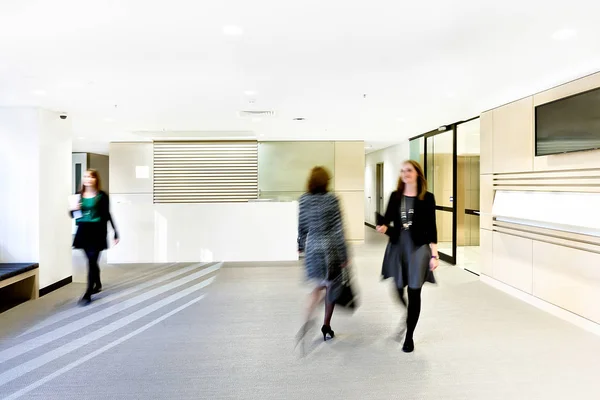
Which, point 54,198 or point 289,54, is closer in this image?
point 289,54

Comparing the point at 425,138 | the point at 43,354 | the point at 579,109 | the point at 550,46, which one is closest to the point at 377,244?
the point at 425,138

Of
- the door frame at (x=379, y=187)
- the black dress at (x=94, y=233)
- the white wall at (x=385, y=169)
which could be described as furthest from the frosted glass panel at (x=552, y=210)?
the door frame at (x=379, y=187)

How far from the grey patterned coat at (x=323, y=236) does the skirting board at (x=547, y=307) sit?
275 cm

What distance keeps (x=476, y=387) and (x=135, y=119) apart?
6576mm

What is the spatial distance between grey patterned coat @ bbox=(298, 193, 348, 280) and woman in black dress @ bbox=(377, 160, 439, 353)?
391mm

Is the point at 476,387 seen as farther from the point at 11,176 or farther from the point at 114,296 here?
the point at 11,176

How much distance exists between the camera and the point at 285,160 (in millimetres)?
10984

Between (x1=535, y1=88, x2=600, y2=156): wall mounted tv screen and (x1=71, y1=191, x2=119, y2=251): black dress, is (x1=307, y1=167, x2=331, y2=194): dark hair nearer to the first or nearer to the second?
(x1=535, y1=88, x2=600, y2=156): wall mounted tv screen

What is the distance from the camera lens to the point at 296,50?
3.69 metres

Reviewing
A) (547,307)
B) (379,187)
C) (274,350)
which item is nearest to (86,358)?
(274,350)

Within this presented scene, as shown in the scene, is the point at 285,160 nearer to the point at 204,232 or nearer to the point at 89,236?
the point at 204,232

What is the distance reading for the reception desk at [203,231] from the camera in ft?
25.7

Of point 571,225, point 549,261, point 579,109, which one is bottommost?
point 549,261

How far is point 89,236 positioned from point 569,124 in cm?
567
